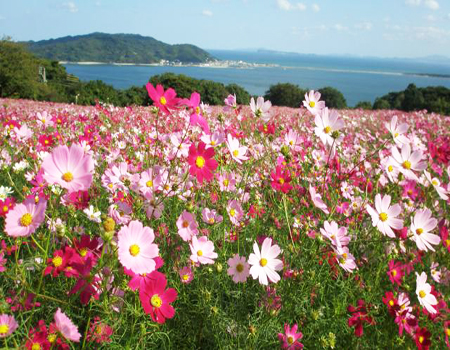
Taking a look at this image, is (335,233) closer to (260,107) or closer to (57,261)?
(260,107)

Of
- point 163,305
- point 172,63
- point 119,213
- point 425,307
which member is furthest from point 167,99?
point 172,63

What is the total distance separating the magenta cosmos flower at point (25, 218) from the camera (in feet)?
2.72

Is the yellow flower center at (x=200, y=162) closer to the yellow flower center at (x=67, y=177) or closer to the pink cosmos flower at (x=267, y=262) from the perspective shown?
the pink cosmos flower at (x=267, y=262)

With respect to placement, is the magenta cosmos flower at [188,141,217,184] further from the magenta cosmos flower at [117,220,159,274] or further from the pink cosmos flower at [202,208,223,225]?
the magenta cosmos flower at [117,220,159,274]

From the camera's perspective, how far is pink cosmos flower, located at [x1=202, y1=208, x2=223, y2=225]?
1.42 metres

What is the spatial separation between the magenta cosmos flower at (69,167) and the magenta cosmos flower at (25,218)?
0.29ft

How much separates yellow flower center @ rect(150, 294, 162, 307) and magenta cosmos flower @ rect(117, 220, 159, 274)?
0.15 m

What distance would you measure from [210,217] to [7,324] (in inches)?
31.5

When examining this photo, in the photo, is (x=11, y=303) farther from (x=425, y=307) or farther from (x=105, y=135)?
(x=105, y=135)

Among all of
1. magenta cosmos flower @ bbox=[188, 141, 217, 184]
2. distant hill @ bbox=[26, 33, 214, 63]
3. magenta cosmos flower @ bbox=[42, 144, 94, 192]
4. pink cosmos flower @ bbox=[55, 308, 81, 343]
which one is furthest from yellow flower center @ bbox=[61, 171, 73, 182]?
distant hill @ bbox=[26, 33, 214, 63]

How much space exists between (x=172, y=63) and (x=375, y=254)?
18473cm

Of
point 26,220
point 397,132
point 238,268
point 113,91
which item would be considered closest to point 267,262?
point 238,268

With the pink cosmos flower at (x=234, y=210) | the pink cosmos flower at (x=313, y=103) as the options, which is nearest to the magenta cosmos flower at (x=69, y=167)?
the pink cosmos flower at (x=234, y=210)

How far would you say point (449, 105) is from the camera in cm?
2638
